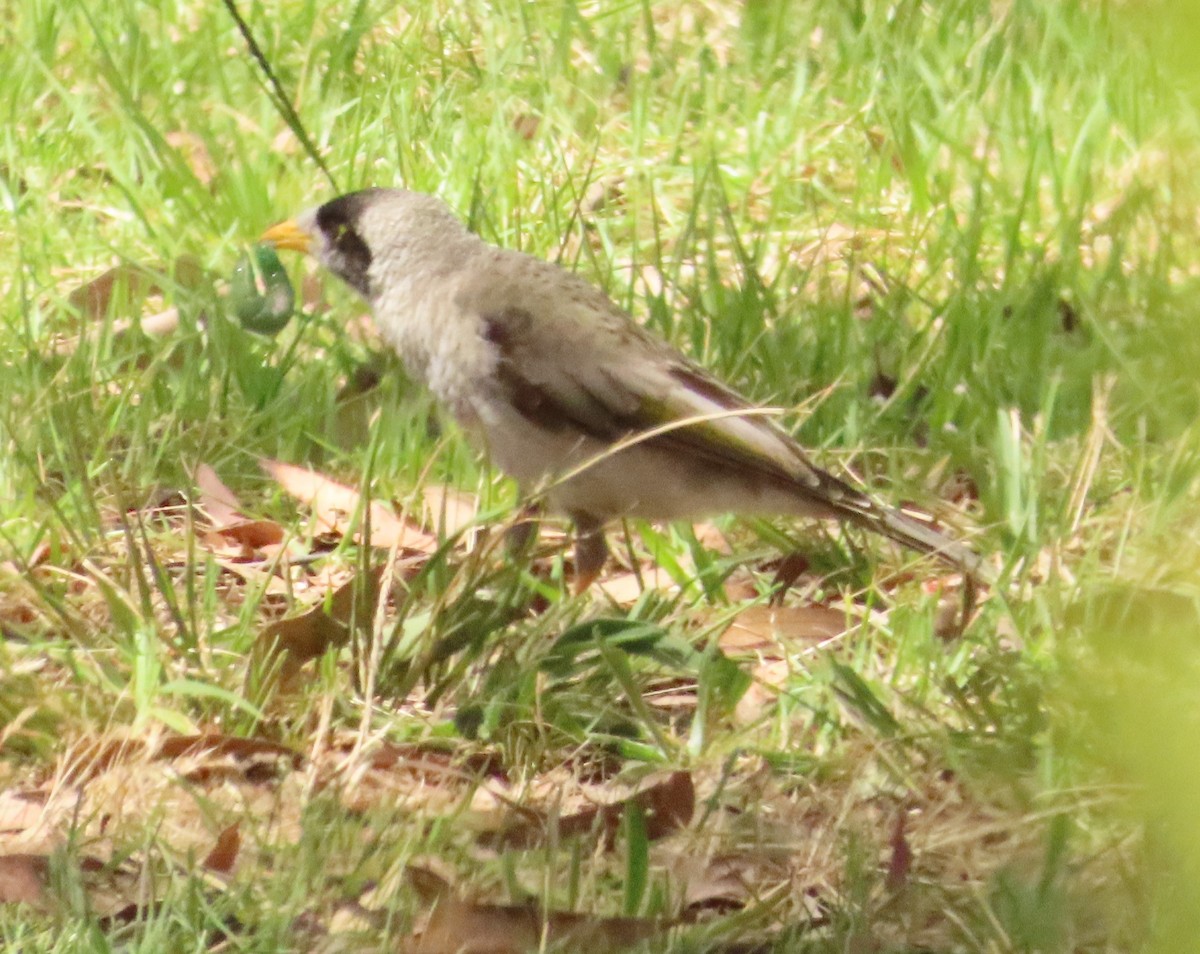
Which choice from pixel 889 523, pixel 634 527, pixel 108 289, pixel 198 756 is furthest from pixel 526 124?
pixel 198 756

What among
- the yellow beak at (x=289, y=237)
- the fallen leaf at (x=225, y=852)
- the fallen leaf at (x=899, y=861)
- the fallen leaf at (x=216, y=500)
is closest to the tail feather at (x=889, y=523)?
the fallen leaf at (x=899, y=861)

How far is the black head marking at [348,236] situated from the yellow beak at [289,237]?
0.09 metres


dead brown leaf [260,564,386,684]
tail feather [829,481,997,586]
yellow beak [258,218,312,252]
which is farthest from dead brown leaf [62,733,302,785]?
yellow beak [258,218,312,252]

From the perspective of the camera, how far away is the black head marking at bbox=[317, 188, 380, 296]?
5184mm

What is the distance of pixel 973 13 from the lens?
7160 mm

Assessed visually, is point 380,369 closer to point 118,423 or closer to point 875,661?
point 118,423

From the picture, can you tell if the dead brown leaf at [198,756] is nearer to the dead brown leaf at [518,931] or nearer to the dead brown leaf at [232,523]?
the dead brown leaf at [518,931]

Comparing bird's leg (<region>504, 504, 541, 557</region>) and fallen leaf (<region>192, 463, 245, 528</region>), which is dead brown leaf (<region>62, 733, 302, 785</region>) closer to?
bird's leg (<region>504, 504, 541, 557</region>)

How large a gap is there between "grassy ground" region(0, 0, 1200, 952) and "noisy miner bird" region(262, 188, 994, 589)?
0.15 meters

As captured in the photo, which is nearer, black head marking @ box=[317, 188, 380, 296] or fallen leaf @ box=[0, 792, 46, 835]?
fallen leaf @ box=[0, 792, 46, 835]

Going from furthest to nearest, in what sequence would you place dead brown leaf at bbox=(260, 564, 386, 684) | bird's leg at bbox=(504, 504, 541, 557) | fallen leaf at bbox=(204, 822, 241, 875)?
1. bird's leg at bbox=(504, 504, 541, 557)
2. dead brown leaf at bbox=(260, 564, 386, 684)
3. fallen leaf at bbox=(204, 822, 241, 875)

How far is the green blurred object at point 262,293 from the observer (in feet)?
17.3

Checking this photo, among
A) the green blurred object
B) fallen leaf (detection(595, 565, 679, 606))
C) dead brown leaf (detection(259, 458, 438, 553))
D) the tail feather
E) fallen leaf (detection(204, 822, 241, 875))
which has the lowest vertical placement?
fallen leaf (detection(595, 565, 679, 606))

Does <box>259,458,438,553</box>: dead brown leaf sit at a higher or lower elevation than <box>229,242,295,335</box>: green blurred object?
lower
